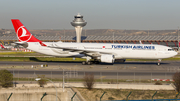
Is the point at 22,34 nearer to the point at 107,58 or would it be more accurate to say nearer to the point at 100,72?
the point at 107,58

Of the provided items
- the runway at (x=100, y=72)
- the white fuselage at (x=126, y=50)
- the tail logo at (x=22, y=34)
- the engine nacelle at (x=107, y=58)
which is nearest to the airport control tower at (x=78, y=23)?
the tail logo at (x=22, y=34)

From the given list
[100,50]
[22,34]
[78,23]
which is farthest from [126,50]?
[78,23]

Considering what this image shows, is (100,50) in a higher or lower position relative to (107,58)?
higher

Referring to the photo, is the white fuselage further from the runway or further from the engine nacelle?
the runway

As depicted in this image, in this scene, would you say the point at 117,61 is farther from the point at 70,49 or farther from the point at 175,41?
the point at 175,41

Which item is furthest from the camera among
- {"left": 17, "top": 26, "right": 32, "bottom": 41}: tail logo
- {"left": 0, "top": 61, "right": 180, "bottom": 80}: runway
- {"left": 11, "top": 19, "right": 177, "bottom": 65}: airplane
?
{"left": 17, "top": 26, "right": 32, "bottom": 41}: tail logo

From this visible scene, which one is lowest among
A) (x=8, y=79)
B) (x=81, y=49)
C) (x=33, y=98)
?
(x=33, y=98)

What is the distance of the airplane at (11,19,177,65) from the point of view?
1801 inches

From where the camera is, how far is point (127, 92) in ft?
82.8

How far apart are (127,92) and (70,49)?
72.7 ft

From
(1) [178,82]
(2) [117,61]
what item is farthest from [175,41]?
(1) [178,82]

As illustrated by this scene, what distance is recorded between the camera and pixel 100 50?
4738cm

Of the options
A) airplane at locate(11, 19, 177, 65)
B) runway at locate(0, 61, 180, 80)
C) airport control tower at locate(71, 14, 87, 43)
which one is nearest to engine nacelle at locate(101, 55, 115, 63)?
airplane at locate(11, 19, 177, 65)

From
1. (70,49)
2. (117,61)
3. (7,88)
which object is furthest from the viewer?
(117,61)
